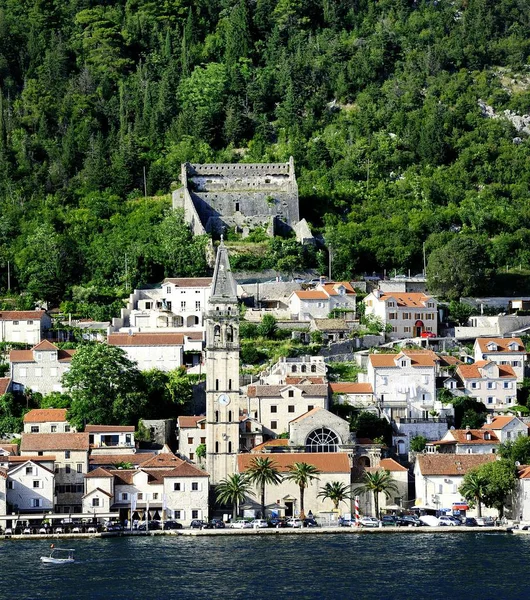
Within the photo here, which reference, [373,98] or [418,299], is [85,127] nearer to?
[373,98]

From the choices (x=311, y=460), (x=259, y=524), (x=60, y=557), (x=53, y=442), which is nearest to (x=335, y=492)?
(x=311, y=460)

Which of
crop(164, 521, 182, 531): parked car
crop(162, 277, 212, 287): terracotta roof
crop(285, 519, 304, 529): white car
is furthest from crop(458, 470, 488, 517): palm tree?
crop(162, 277, 212, 287): terracotta roof

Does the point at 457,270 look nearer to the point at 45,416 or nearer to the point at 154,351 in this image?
the point at 154,351

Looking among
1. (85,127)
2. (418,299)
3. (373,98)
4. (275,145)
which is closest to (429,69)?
(373,98)

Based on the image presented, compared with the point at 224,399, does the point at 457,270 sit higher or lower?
higher

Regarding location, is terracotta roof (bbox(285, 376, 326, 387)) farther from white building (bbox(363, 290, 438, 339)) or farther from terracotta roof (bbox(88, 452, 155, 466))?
white building (bbox(363, 290, 438, 339))

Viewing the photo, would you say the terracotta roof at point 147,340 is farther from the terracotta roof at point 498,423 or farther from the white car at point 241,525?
the terracotta roof at point 498,423

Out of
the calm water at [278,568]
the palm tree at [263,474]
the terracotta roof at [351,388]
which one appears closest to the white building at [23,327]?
the terracotta roof at [351,388]
